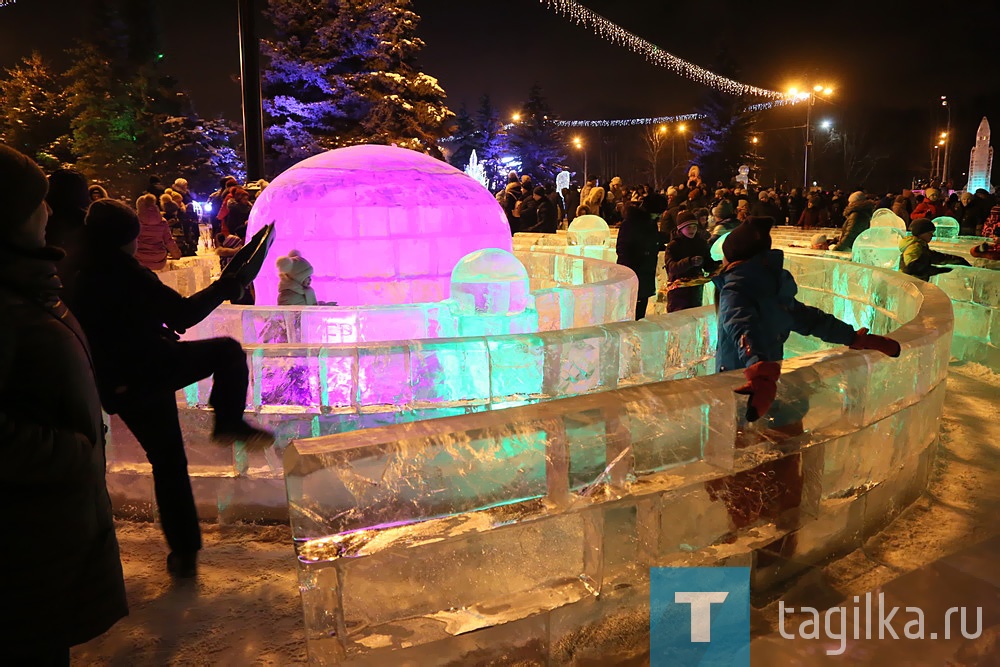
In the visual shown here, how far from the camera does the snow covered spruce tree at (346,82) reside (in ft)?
73.6

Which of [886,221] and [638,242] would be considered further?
[886,221]

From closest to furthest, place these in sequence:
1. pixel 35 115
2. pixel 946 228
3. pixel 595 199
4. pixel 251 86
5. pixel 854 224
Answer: pixel 854 224 < pixel 946 228 < pixel 251 86 < pixel 595 199 < pixel 35 115

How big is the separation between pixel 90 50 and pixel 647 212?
38438 mm

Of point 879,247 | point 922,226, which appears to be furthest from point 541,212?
point 922,226

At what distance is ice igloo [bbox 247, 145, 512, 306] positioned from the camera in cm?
743

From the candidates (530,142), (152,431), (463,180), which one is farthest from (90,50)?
(152,431)

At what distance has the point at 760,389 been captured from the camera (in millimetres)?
2840

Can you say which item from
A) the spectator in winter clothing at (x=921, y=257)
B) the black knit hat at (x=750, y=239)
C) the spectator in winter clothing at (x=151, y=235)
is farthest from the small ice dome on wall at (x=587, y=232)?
the black knit hat at (x=750, y=239)

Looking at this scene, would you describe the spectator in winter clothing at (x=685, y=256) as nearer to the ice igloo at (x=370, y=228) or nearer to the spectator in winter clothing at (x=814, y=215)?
the ice igloo at (x=370, y=228)

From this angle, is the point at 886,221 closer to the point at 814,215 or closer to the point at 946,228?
the point at 946,228

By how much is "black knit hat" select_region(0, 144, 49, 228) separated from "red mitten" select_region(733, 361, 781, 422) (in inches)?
97.4

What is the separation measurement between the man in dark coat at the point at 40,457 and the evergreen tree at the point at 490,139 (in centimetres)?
4995

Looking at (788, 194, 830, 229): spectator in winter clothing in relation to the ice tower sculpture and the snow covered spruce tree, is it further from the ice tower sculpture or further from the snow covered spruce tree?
the ice tower sculpture

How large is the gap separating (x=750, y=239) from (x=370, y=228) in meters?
A: 4.72
